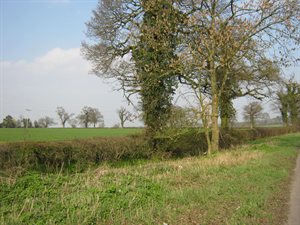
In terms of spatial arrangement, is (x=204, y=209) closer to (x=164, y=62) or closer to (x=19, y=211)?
(x=19, y=211)

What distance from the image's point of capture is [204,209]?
6.21 metres

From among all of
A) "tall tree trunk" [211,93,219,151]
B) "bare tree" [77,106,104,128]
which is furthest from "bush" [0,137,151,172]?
"bare tree" [77,106,104,128]

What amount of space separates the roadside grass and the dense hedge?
4.50 m

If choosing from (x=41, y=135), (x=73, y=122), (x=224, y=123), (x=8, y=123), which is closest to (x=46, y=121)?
(x=73, y=122)

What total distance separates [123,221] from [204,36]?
13693 millimetres

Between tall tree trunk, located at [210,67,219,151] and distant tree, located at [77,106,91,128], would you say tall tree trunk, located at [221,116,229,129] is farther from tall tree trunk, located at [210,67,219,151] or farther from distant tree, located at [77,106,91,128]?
distant tree, located at [77,106,91,128]

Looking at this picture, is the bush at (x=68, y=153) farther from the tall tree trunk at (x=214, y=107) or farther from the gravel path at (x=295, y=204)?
the gravel path at (x=295, y=204)

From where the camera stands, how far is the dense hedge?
13407mm

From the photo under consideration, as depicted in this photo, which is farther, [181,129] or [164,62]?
[164,62]

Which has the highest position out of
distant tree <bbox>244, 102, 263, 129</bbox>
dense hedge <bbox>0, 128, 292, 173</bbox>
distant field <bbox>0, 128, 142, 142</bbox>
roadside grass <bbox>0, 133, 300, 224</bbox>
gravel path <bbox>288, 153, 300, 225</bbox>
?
distant tree <bbox>244, 102, 263, 129</bbox>

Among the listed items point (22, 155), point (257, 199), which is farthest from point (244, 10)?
point (22, 155)

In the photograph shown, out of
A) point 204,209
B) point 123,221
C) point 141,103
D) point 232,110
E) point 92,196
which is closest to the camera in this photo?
point 123,221

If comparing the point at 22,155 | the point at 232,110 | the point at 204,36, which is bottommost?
the point at 22,155

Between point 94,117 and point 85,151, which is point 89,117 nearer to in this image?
point 94,117
